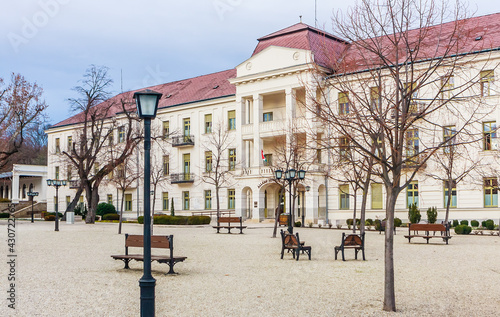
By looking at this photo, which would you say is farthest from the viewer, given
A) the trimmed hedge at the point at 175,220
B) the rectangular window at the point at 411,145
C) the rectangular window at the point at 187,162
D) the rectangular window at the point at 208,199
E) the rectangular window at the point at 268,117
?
the rectangular window at the point at 187,162

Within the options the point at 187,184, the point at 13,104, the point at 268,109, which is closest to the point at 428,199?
the point at 268,109

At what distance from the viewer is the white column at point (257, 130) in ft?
158

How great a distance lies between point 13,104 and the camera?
131 ft

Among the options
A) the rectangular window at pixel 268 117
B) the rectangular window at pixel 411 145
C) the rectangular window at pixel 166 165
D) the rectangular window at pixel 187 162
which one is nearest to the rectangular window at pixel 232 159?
the rectangular window at pixel 268 117

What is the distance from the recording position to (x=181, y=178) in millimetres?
55688

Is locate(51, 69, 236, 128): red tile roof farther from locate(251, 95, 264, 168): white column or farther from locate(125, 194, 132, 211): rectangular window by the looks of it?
locate(125, 194, 132, 211): rectangular window

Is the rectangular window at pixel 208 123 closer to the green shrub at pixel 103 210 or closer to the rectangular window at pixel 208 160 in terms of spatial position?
the rectangular window at pixel 208 160

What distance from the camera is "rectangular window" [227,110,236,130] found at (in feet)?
174

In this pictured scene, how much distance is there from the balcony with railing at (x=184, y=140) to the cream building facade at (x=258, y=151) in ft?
0.32

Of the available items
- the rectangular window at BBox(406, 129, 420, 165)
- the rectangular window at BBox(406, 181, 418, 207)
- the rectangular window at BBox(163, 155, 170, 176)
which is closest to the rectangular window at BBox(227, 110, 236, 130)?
the rectangular window at BBox(163, 155, 170, 176)

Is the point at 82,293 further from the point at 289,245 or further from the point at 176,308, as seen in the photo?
the point at 289,245

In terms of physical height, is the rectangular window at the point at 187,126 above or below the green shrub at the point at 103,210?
above

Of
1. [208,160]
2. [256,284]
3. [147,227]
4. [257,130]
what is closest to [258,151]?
[257,130]

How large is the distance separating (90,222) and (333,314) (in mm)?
36427
